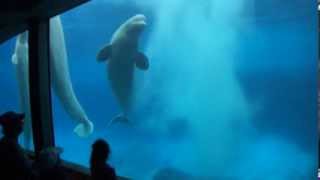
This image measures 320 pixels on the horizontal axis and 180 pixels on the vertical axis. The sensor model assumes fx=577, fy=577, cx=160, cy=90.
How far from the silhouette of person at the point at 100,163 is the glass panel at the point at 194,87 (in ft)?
19.2

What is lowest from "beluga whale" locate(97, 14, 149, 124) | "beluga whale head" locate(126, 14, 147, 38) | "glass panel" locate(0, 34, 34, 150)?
"glass panel" locate(0, 34, 34, 150)

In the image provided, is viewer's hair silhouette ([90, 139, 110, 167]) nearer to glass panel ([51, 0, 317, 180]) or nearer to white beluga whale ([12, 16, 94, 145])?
white beluga whale ([12, 16, 94, 145])

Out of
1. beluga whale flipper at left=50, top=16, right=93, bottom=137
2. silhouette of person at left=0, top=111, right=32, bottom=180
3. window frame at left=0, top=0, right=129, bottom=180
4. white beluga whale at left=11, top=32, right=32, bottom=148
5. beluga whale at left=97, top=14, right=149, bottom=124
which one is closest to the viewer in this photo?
silhouette of person at left=0, top=111, right=32, bottom=180

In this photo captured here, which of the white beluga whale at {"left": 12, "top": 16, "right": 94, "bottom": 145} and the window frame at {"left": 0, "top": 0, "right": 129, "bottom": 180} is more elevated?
the white beluga whale at {"left": 12, "top": 16, "right": 94, "bottom": 145}

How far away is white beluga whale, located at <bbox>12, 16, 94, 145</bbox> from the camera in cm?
821

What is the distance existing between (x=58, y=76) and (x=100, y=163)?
591 cm

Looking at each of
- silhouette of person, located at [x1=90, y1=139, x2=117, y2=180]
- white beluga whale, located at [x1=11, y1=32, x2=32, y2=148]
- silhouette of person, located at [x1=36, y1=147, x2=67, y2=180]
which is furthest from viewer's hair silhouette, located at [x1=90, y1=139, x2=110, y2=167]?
white beluga whale, located at [x1=11, y1=32, x2=32, y2=148]

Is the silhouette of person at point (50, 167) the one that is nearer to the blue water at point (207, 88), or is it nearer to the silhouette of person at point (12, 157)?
the silhouette of person at point (12, 157)

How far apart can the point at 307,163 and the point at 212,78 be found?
6.33 feet

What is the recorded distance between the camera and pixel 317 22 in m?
8.87

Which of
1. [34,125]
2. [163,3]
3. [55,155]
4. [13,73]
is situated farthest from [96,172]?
[163,3]

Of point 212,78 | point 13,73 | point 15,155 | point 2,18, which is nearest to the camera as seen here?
point 15,155

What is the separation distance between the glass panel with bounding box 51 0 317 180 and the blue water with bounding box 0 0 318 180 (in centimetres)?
2

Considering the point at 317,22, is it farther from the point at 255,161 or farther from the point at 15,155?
the point at 15,155
